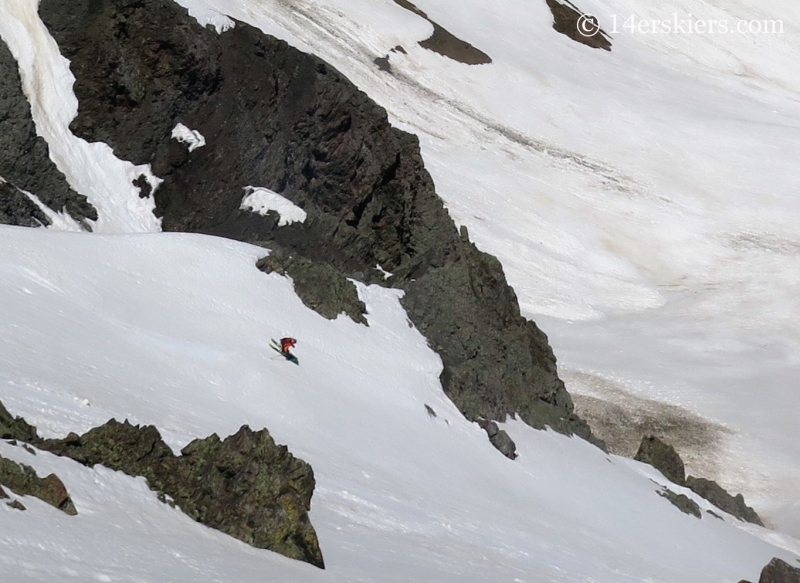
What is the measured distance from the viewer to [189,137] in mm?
27312

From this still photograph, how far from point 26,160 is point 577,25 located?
5128 cm

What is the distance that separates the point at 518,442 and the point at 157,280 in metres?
8.89

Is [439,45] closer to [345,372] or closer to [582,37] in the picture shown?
[582,37]

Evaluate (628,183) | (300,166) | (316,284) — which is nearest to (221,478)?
(316,284)

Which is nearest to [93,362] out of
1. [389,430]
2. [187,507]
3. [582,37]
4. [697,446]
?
[187,507]

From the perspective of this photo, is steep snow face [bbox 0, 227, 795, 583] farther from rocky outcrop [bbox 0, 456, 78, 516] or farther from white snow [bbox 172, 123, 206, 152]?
white snow [bbox 172, 123, 206, 152]

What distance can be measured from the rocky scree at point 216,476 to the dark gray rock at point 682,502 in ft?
52.8

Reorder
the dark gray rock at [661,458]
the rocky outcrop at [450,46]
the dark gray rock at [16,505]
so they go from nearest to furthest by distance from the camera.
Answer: the dark gray rock at [16,505] → the dark gray rock at [661,458] → the rocky outcrop at [450,46]

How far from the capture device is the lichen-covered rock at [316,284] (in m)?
22.0

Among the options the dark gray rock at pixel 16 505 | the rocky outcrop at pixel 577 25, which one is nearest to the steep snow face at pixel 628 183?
the rocky outcrop at pixel 577 25

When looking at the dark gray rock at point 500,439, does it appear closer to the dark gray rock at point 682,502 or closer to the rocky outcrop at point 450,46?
the dark gray rock at point 682,502

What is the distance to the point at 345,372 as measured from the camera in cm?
2059

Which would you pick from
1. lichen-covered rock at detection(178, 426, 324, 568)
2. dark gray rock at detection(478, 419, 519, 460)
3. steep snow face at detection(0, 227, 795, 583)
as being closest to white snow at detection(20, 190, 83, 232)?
steep snow face at detection(0, 227, 795, 583)

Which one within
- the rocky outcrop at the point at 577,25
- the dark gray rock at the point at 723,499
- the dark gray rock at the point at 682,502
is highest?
the rocky outcrop at the point at 577,25
